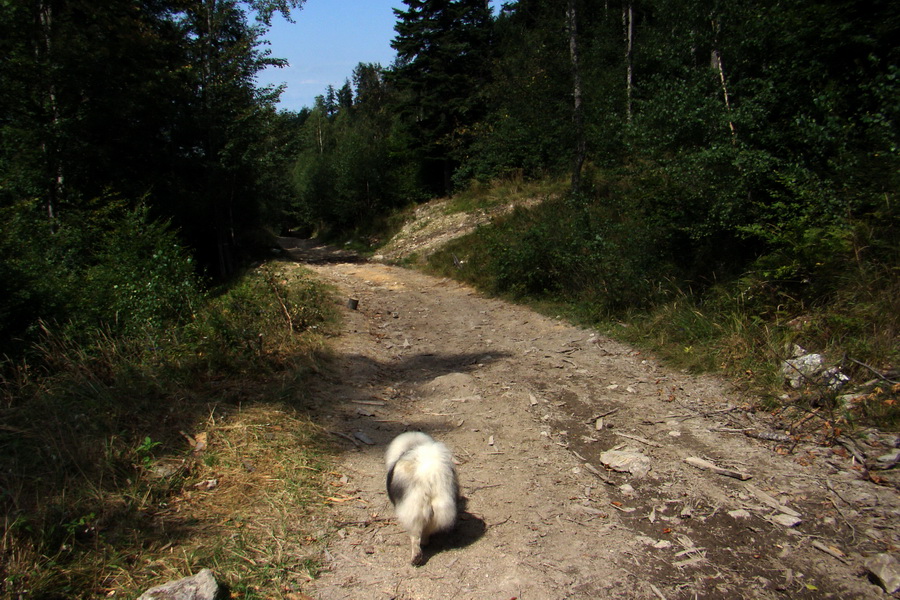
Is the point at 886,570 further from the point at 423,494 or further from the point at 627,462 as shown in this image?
the point at 423,494

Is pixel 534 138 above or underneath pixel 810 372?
above

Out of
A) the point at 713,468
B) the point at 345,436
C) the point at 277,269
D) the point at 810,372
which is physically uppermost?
the point at 277,269

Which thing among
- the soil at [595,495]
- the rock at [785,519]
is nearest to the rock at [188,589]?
the soil at [595,495]

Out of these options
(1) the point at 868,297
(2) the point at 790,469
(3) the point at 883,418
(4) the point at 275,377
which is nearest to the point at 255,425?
(4) the point at 275,377

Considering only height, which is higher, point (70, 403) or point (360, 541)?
point (70, 403)

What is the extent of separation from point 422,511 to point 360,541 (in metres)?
0.55

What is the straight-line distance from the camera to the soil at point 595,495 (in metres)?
2.73

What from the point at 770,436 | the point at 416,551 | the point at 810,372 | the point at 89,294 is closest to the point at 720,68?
the point at 810,372

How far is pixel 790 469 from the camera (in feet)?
12.1

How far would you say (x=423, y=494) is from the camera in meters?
2.87

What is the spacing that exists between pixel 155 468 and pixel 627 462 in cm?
345

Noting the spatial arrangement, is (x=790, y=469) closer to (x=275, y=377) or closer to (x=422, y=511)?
(x=422, y=511)

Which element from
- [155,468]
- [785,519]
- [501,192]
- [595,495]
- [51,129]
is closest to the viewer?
[785,519]

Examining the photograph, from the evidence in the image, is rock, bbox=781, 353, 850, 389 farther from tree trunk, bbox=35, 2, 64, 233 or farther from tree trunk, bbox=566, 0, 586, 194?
tree trunk, bbox=35, 2, 64, 233
